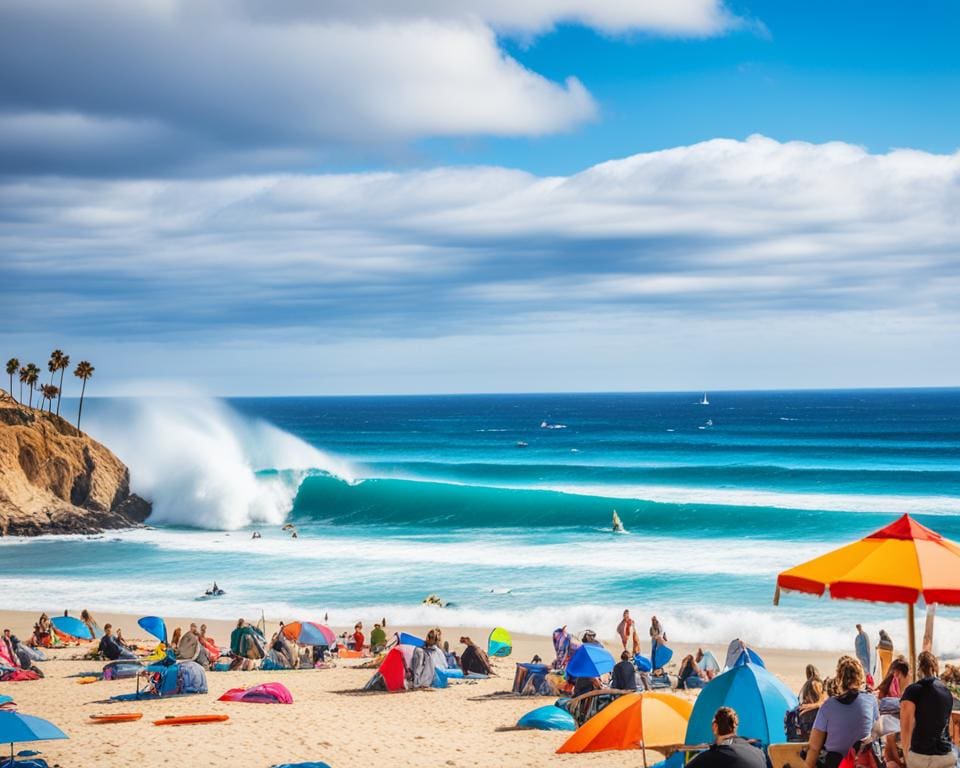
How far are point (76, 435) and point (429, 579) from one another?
71.1 ft

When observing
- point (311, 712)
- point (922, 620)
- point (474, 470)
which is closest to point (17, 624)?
point (311, 712)

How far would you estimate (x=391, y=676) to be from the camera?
15.1 metres

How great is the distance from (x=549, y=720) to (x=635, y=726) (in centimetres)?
413

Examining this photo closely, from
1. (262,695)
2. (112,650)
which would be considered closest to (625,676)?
(262,695)

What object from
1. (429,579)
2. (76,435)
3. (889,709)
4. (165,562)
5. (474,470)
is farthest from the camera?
(474,470)

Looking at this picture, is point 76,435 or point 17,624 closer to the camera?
point 17,624

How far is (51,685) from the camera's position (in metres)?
→ 15.6

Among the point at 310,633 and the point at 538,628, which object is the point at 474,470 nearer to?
the point at 538,628

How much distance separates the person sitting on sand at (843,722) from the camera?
6.58 metres

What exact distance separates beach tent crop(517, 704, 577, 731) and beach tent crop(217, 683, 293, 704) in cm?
332

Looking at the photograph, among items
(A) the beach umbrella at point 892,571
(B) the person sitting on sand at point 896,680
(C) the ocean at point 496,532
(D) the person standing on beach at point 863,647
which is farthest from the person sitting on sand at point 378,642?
(A) the beach umbrella at point 892,571

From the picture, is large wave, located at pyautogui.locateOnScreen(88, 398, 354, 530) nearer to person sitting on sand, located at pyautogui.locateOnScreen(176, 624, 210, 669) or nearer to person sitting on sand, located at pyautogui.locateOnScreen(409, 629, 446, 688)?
person sitting on sand, located at pyautogui.locateOnScreen(176, 624, 210, 669)

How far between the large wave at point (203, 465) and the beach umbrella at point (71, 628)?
2198 cm

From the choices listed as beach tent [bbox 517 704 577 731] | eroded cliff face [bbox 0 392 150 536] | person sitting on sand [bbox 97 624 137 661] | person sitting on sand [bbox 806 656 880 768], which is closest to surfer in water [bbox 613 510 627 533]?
eroded cliff face [bbox 0 392 150 536]
